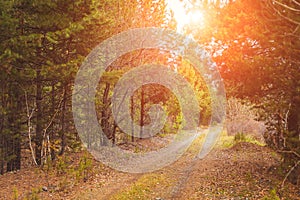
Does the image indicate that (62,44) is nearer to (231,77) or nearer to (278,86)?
(231,77)

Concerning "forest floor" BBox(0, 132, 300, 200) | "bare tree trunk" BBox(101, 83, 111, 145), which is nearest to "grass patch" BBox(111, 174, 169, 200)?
"forest floor" BBox(0, 132, 300, 200)

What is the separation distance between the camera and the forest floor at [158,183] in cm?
994

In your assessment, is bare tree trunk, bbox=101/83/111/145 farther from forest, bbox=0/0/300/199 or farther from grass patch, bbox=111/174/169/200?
grass patch, bbox=111/174/169/200

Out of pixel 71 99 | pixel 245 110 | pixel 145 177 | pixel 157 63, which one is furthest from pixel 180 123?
pixel 145 177

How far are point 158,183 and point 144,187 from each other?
0.81m

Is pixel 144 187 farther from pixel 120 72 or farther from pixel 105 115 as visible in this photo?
pixel 105 115

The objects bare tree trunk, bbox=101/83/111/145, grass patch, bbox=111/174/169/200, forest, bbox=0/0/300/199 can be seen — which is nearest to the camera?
forest, bbox=0/0/300/199

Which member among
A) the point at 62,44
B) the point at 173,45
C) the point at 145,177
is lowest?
the point at 145,177

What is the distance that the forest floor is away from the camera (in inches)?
391

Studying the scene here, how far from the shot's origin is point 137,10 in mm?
19359

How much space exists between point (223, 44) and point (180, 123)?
121 feet

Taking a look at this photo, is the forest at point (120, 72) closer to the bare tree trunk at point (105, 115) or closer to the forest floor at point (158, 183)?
the forest floor at point (158, 183)

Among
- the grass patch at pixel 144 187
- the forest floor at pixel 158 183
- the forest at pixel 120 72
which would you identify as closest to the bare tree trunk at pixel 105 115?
the forest at pixel 120 72

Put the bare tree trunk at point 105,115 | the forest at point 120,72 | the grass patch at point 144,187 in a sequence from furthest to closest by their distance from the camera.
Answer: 1. the bare tree trunk at point 105,115
2. the grass patch at point 144,187
3. the forest at point 120,72
